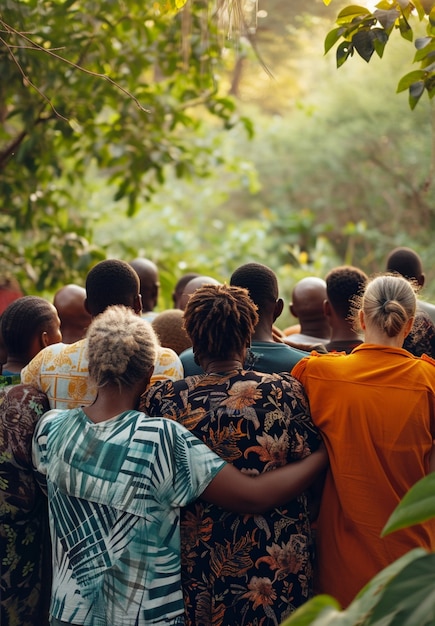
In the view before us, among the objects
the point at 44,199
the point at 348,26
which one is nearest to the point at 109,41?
the point at 44,199

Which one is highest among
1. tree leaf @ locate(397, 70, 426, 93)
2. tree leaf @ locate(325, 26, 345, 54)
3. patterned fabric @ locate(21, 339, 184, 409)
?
tree leaf @ locate(325, 26, 345, 54)

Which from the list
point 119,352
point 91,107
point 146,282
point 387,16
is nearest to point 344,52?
point 387,16

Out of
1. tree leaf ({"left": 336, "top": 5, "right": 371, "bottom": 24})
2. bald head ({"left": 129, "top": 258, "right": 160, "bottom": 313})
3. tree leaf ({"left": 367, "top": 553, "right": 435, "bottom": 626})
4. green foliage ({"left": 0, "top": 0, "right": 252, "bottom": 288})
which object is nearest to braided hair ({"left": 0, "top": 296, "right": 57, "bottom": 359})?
tree leaf ({"left": 336, "top": 5, "right": 371, "bottom": 24})

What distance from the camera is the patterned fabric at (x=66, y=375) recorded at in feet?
10.1

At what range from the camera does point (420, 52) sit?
124 inches

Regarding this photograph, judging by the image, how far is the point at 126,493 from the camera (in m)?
2.58

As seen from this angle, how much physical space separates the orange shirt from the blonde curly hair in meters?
0.60

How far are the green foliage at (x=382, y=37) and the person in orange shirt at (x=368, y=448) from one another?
95 centimetres

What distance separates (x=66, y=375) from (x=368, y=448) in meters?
1.17

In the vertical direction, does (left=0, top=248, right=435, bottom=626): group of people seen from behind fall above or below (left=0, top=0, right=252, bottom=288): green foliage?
below

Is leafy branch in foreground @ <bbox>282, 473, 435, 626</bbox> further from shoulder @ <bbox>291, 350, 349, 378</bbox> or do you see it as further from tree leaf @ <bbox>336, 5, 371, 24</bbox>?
tree leaf @ <bbox>336, 5, 371, 24</bbox>

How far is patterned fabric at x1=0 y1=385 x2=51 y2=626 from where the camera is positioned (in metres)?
2.96

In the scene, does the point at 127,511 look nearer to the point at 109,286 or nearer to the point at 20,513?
the point at 20,513

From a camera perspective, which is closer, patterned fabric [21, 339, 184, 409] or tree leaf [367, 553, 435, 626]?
tree leaf [367, 553, 435, 626]
